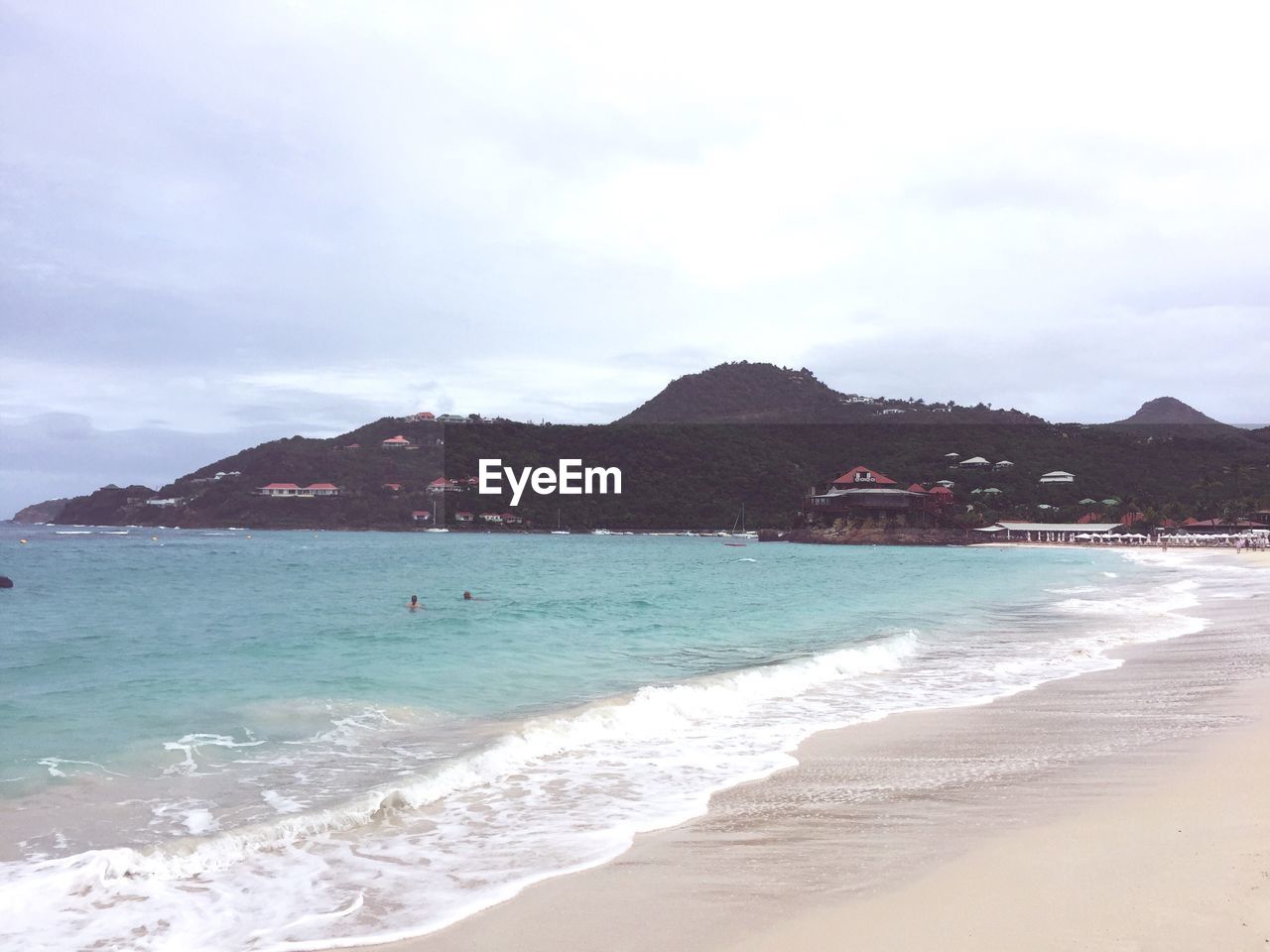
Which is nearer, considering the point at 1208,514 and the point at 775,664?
the point at 775,664

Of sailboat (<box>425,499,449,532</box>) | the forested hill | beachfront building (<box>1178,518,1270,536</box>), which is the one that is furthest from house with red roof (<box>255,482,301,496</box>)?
beachfront building (<box>1178,518,1270,536</box>)

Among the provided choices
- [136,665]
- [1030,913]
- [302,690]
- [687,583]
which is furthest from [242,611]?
[1030,913]

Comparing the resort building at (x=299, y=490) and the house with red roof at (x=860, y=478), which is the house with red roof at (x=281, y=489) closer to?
the resort building at (x=299, y=490)

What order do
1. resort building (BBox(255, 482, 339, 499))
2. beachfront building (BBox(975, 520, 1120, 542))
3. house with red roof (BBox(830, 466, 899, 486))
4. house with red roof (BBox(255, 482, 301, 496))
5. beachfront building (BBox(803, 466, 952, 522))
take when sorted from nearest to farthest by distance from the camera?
beachfront building (BBox(975, 520, 1120, 542)) → beachfront building (BBox(803, 466, 952, 522)) → house with red roof (BBox(830, 466, 899, 486)) → house with red roof (BBox(255, 482, 301, 496)) → resort building (BBox(255, 482, 339, 499))

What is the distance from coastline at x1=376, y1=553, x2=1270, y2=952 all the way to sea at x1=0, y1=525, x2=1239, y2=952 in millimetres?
463

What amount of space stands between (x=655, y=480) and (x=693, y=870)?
107 m

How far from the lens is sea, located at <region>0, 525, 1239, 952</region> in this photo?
4.71 m

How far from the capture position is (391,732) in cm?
870

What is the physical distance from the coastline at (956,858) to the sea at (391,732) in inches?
18.2

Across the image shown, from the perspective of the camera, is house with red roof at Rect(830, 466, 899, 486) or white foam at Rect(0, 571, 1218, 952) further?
house with red roof at Rect(830, 466, 899, 486)

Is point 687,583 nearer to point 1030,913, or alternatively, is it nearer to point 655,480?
point 1030,913

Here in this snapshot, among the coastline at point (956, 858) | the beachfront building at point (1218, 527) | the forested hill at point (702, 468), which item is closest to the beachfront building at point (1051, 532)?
the forested hill at point (702, 468)

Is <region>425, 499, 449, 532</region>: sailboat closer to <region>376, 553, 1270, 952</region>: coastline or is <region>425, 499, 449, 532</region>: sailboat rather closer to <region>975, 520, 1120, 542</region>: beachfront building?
<region>975, 520, 1120, 542</region>: beachfront building

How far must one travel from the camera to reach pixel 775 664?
12.9 m
